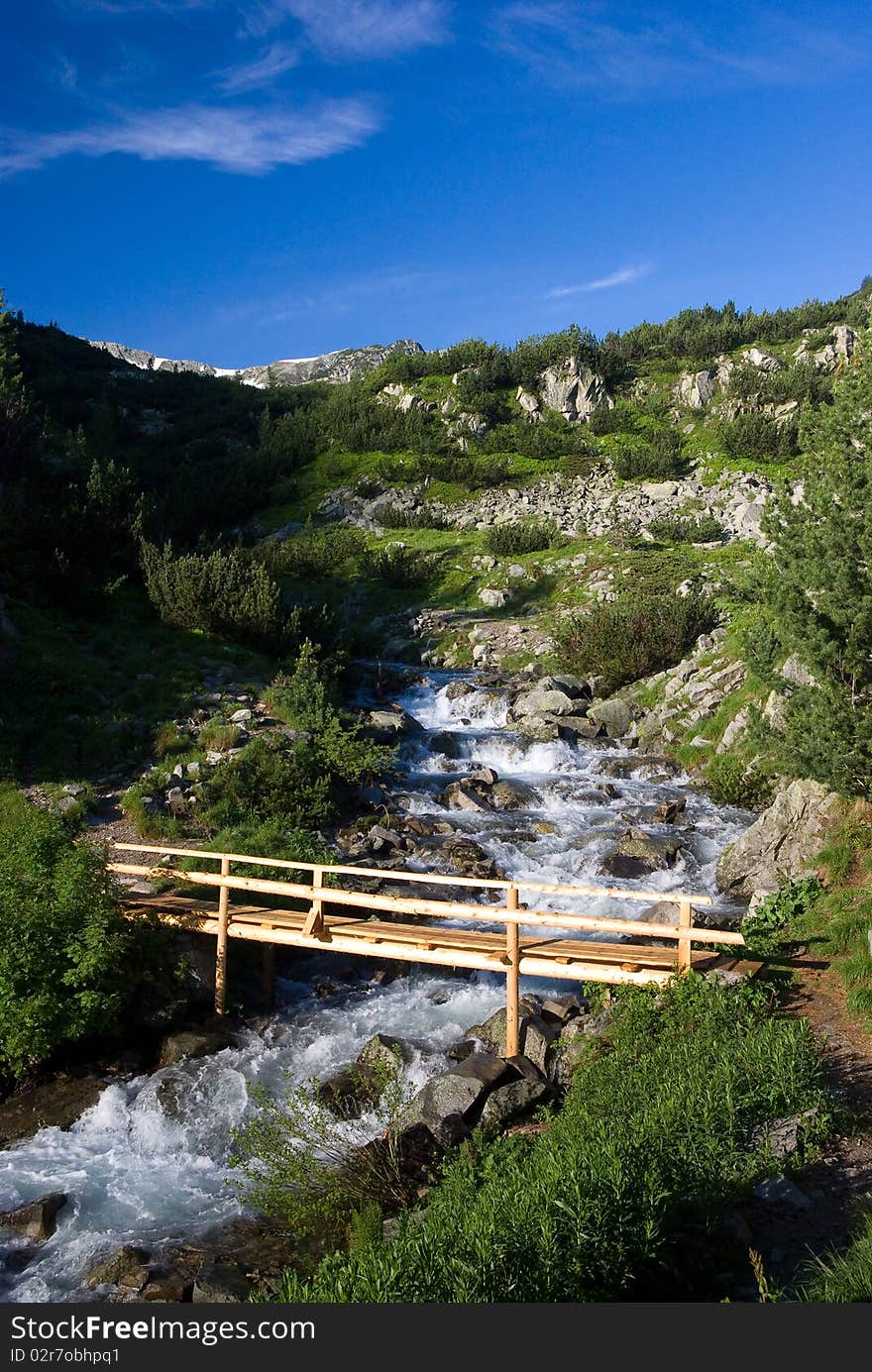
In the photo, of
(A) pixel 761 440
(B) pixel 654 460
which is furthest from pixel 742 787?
(A) pixel 761 440

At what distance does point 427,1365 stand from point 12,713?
15077mm

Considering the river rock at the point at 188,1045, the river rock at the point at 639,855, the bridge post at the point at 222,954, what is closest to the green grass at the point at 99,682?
the bridge post at the point at 222,954

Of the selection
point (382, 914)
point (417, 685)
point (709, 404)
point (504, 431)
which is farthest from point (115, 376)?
point (382, 914)

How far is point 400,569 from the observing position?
30422 mm

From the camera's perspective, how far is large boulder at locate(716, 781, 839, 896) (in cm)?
1198

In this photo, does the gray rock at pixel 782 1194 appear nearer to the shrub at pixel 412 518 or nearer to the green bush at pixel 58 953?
the green bush at pixel 58 953

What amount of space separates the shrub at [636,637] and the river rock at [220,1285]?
16949 millimetres

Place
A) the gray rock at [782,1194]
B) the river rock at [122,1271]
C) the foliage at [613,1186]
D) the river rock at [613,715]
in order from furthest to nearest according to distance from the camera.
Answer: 1. the river rock at [613,715]
2. the river rock at [122,1271]
3. the gray rock at [782,1194]
4. the foliage at [613,1186]

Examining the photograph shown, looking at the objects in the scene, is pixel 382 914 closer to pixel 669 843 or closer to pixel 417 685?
pixel 669 843

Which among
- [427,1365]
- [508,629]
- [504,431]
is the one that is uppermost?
[504,431]

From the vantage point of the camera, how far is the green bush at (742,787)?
16078 mm

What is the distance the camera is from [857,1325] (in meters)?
4.07

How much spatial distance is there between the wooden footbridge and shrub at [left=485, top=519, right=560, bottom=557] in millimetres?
19729

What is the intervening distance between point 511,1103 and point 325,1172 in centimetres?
201
